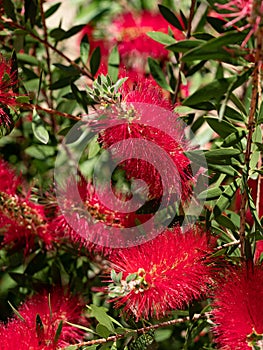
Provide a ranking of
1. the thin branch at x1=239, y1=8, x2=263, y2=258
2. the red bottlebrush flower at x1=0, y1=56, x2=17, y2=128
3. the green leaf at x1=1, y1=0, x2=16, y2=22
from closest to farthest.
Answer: the thin branch at x1=239, y1=8, x2=263, y2=258, the red bottlebrush flower at x1=0, y1=56, x2=17, y2=128, the green leaf at x1=1, y1=0, x2=16, y2=22

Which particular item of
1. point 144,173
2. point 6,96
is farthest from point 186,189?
point 6,96

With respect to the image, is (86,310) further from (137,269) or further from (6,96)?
(6,96)

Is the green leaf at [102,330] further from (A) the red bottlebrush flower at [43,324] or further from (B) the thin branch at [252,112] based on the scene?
(B) the thin branch at [252,112]

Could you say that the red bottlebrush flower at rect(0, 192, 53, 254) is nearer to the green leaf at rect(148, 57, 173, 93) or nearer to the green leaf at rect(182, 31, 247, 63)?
the green leaf at rect(148, 57, 173, 93)

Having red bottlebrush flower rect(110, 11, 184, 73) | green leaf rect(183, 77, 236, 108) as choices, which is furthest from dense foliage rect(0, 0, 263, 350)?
red bottlebrush flower rect(110, 11, 184, 73)

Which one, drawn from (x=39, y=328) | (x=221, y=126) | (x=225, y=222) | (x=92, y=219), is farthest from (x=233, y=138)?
(x=39, y=328)
